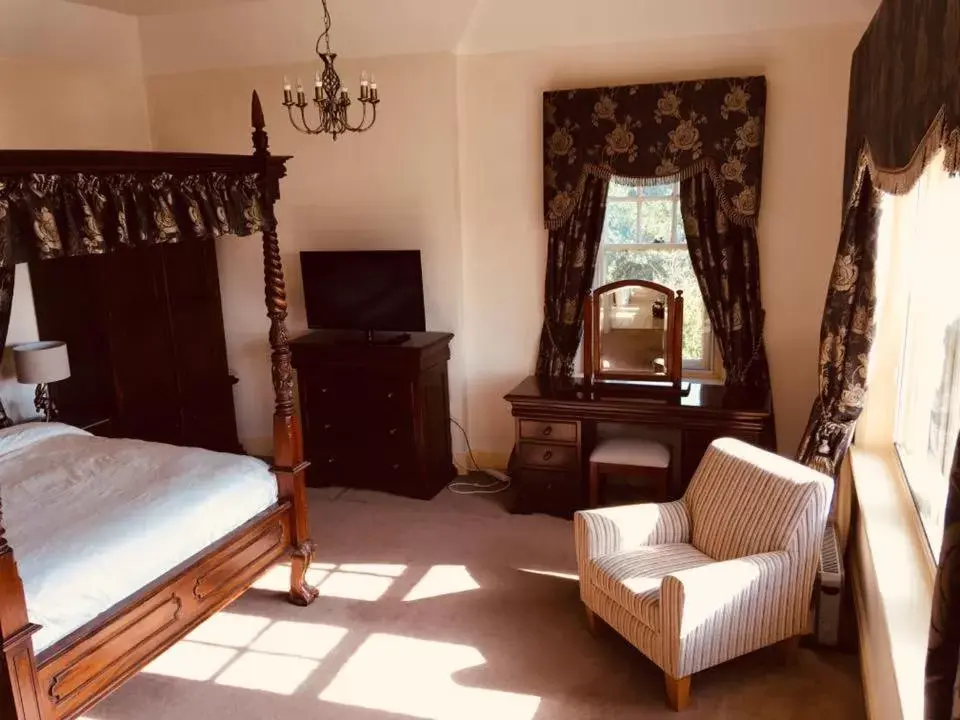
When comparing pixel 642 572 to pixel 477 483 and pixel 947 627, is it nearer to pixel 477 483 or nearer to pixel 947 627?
pixel 947 627

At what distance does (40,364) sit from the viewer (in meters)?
4.20

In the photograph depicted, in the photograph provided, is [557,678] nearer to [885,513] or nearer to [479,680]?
[479,680]

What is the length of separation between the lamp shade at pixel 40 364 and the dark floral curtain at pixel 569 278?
8.93 ft

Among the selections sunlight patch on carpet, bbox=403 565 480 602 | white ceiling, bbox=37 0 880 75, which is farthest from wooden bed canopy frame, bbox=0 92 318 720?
white ceiling, bbox=37 0 880 75

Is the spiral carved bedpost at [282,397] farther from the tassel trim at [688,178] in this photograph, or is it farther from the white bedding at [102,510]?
the tassel trim at [688,178]

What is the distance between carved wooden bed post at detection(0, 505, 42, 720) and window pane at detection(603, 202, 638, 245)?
Result: 11.5ft

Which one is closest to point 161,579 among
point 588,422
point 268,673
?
point 268,673

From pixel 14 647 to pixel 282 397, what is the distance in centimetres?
155

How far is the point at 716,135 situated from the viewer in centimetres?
429

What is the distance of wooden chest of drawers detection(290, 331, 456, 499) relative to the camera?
474 centimetres

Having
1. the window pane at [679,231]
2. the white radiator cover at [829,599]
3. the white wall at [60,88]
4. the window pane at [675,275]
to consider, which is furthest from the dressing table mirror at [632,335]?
the white wall at [60,88]

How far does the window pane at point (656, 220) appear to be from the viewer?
4.62 metres

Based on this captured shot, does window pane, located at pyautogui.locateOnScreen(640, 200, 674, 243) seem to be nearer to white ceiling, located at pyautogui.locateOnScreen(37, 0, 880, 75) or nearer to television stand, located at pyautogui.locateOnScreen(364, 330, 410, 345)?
white ceiling, located at pyautogui.locateOnScreen(37, 0, 880, 75)

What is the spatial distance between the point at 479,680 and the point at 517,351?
235cm
